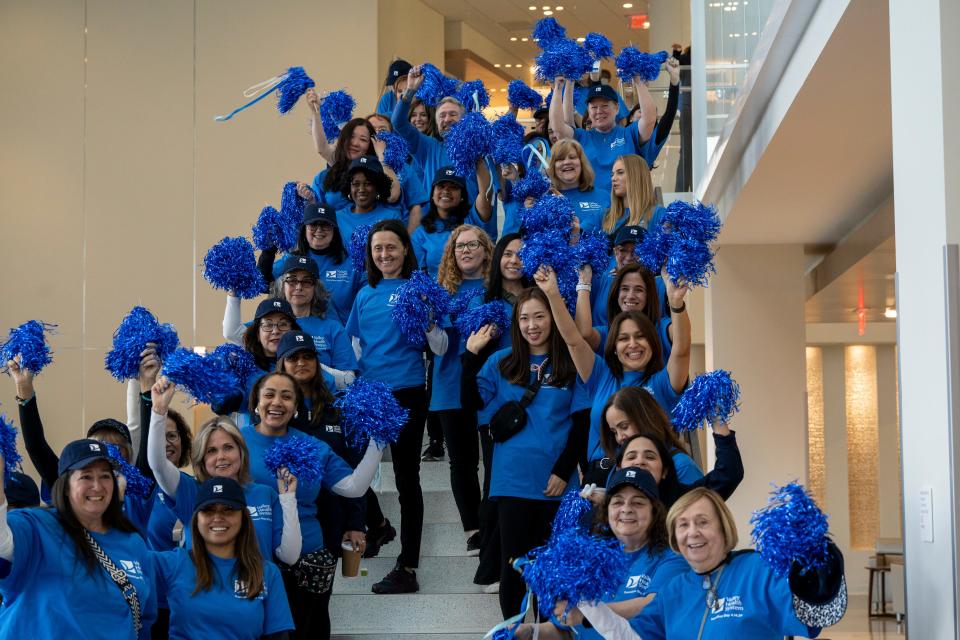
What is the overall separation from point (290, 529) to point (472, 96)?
3639 millimetres

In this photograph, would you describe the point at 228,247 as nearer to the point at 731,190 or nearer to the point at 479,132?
the point at 479,132

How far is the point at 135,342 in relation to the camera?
4535 millimetres

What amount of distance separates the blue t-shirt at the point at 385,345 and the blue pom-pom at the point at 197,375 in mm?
1091

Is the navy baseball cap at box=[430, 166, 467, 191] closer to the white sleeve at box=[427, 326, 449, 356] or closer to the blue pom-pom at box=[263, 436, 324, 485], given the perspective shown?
the white sleeve at box=[427, 326, 449, 356]

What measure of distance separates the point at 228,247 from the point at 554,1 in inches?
405

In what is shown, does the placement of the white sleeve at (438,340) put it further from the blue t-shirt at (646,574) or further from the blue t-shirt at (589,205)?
the blue t-shirt at (646,574)

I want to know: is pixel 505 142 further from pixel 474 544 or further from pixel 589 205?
pixel 474 544

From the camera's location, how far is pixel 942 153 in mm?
3117

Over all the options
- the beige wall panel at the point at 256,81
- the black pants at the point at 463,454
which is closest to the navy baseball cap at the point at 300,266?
the black pants at the point at 463,454

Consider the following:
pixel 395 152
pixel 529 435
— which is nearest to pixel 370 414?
pixel 529 435

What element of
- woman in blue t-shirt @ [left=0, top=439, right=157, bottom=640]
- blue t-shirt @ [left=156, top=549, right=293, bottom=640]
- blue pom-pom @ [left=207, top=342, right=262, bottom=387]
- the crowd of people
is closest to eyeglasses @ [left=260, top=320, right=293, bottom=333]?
the crowd of people

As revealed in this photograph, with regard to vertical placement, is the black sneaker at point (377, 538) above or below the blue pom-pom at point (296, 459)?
below

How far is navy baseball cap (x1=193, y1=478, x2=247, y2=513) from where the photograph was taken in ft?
13.1

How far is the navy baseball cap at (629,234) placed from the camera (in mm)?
5562
